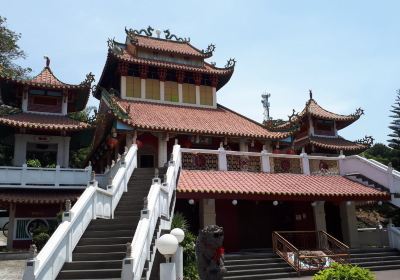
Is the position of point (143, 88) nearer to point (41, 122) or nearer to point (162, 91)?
point (162, 91)

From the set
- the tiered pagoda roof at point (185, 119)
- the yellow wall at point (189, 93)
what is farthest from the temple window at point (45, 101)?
the yellow wall at point (189, 93)

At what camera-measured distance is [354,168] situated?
2003cm

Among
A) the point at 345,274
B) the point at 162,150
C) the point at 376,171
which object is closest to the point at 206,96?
the point at 162,150

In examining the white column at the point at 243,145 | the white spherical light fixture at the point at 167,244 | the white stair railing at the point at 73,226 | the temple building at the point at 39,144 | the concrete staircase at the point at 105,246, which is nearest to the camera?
the white spherical light fixture at the point at 167,244

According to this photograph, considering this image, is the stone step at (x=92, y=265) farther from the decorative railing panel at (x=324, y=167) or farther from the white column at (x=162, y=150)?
the decorative railing panel at (x=324, y=167)

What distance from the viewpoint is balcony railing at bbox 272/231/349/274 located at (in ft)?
46.6

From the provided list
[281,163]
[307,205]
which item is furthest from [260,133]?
[307,205]

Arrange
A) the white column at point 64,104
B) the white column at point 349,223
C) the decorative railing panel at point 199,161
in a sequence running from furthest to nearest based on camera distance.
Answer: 1. the white column at point 64,104
2. the white column at point 349,223
3. the decorative railing panel at point 199,161

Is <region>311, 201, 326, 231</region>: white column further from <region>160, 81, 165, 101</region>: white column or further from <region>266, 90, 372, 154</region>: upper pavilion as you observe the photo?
<region>160, 81, 165, 101</region>: white column

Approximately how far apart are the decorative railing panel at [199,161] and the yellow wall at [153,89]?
26.4 feet

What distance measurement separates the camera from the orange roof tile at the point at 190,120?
66.9ft

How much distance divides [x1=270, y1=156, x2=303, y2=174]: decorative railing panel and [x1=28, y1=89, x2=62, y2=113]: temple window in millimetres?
12088

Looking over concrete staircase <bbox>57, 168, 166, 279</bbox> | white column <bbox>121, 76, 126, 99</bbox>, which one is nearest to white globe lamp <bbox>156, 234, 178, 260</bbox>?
concrete staircase <bbox>57, 168, 166, 279</bbox>

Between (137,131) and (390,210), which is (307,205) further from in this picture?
(390,210)
